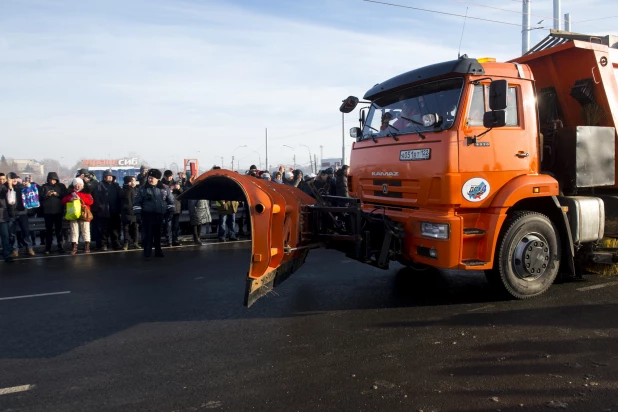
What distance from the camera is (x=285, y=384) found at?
3.63 metres

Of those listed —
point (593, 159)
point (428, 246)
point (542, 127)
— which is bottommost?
point (428, 246)

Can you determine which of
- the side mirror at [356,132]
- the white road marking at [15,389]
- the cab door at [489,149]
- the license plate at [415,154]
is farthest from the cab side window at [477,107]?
the white road marking at [15,389]

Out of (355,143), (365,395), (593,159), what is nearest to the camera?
(365,395)

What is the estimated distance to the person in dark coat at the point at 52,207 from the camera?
33.6 feet

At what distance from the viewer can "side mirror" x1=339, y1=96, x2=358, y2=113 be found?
682cm

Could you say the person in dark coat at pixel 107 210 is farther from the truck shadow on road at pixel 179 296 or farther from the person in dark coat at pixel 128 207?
the truck shadow on road at pixel 179 296

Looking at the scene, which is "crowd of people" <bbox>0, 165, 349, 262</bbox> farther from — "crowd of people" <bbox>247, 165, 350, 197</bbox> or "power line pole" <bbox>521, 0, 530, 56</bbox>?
"power line pole" <bbox>521, 0, 530, 56</bbox>

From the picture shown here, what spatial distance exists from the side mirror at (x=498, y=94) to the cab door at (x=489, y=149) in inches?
10.2

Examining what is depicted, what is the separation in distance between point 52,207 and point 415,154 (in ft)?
28.1

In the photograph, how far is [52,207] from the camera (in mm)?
10250

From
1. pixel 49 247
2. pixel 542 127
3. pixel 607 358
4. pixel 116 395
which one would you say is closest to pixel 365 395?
pixel 116 395

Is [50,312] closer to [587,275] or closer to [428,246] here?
[428,246]

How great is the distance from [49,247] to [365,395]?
9383mm

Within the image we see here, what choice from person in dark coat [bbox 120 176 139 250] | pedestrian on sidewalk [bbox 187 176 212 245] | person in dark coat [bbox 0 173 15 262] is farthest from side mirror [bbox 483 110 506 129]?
person in dark coat [bbox 0 173 15 262]
